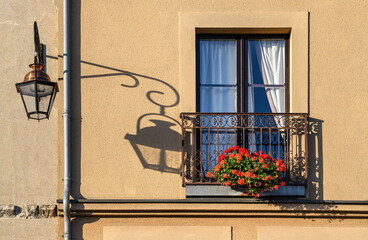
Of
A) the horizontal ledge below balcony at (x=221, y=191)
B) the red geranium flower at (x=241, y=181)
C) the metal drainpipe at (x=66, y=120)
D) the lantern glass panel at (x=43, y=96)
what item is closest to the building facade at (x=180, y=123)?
the horizontal ledge below balcony at (x=221, y=191)

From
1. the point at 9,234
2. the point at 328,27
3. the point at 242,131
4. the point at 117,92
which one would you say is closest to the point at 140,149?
the point at 117,92

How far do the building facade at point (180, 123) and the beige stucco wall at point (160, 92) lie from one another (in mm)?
16

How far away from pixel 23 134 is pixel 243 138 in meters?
3.37

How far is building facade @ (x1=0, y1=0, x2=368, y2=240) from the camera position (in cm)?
905

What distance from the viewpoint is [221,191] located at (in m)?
8.97

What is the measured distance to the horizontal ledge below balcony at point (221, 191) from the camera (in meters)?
8.95

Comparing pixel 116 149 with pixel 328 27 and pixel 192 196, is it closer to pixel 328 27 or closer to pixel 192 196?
pixel 192 196

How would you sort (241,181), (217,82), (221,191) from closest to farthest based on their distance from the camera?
1. (241,181)
2. (221,191)
3. (217,82)

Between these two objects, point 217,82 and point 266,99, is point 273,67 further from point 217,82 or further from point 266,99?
point 217,82

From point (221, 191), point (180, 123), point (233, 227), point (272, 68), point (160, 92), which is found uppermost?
point (272, 68)

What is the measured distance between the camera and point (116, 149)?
9.25 m

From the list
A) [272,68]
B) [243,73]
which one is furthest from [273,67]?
[243,73]

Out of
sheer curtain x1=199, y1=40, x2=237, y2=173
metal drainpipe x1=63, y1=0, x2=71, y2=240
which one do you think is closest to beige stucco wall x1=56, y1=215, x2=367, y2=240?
metal drainpipe x1=63, y1=0, x2=71, y2=240

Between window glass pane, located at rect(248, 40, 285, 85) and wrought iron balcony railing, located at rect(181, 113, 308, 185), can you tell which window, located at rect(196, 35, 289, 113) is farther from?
wrought iron balcony railing, located at rect(181, 113, 308, 185)
